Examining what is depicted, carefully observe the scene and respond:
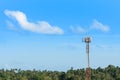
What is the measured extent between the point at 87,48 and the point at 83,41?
2.55 m

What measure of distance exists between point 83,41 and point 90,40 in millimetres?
1896

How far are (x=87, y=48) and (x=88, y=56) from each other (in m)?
2.03

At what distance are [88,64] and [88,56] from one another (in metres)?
1.56

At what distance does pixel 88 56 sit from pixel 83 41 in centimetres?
452

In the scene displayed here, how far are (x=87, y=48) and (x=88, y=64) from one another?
3.49 m

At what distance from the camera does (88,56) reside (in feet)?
311

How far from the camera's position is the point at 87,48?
96.2 meters

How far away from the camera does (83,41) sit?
98.2 metres

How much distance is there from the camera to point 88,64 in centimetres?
9438

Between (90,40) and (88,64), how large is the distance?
5.20m
